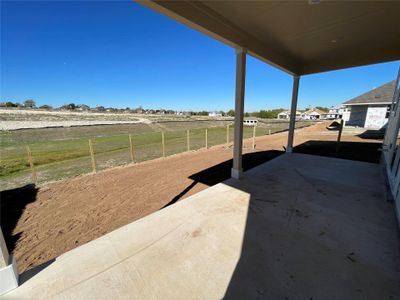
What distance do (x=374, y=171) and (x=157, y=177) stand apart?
5.23m

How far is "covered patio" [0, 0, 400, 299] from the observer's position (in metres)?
1.43

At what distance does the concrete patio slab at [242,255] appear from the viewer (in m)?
1.40

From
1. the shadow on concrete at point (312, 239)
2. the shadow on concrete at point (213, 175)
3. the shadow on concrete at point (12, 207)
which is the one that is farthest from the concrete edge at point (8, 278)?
the shadow on concrete at point (213, 175)

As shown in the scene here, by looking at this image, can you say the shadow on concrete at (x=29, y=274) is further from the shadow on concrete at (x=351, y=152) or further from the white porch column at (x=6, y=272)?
the shadow on concrete at (x=351, y=152)

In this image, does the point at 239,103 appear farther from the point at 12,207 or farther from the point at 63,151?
the point at 63,151

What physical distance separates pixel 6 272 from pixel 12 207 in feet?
9.76

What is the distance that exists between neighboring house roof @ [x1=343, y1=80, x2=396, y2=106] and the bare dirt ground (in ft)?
55.0

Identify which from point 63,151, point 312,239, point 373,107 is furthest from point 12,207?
point 373,107

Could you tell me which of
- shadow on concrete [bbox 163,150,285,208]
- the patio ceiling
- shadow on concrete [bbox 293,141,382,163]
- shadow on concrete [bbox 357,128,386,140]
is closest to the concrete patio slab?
shadow on concrete [bbox 163,150,285,208]

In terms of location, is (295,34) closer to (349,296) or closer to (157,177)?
(349,296)

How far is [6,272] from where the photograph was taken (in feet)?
4.43

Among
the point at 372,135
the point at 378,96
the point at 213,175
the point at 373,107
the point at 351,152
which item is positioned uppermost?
the point at 378,96

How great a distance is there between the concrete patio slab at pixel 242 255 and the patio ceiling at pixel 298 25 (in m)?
2.55

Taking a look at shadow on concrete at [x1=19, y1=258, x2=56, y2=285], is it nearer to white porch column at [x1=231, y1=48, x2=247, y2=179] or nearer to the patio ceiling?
the patio ceiling
